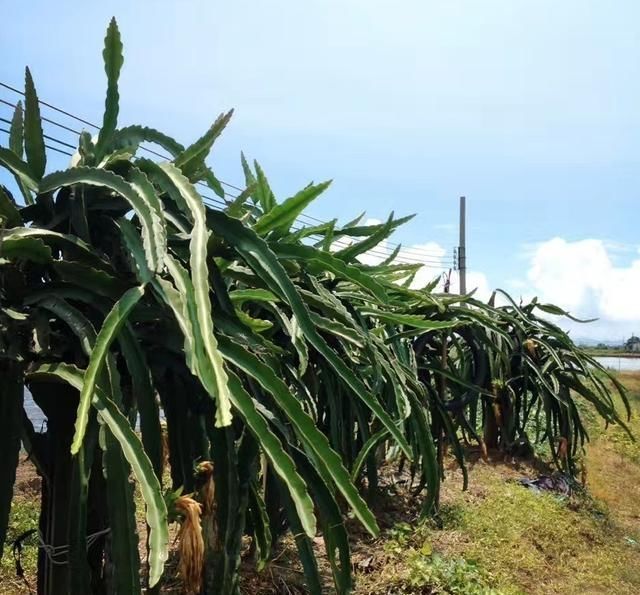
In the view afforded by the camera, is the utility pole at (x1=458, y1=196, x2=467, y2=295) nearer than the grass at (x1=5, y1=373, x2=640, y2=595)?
No

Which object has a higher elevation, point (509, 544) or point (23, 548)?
point (23, 548)

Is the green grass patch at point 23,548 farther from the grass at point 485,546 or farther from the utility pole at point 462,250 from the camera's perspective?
the utility pole at point 462,250

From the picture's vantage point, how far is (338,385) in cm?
293

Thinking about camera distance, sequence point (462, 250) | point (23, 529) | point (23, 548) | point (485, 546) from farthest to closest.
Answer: point (462, 250)
point (485, 546)
point (23, 529)
point (23, 548)

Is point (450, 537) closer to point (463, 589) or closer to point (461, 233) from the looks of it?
point (463, 589)

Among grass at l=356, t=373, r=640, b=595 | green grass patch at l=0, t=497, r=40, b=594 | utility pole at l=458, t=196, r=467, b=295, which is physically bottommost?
grass at l=356, t=373, r=640, b=595

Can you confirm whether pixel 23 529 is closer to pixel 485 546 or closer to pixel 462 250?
pixel 485 546

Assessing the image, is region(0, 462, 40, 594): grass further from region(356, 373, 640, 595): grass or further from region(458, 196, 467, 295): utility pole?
region(458, 196, 467, 295): utility pole

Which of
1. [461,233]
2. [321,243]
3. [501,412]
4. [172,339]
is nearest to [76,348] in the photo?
[172,339]

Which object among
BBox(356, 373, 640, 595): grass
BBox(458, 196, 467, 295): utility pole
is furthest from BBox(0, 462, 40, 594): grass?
BBox(458, 196, 467, 295): utility pole

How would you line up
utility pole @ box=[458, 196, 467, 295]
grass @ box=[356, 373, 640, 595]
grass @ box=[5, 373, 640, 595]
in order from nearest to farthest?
grass @ box=[5, 373, 640, 595] < grass @ box=[356, 373, 640, 595] < utility pole @ box=[458, 196, 467, 295]

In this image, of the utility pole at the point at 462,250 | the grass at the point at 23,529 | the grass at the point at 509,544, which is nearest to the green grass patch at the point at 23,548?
the grass at the point at 23,529

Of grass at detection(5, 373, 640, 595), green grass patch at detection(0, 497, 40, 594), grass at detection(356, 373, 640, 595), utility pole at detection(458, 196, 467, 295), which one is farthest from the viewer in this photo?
utility pole at detection(458, 196, 467, 295)

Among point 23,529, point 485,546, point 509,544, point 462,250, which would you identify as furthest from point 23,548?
point 462,250
